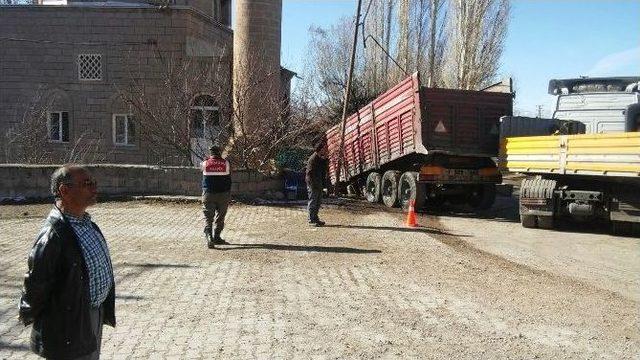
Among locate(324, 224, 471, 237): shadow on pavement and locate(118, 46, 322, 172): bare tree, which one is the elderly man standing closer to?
locate(324, 224, 471, 237): shadow on pavement

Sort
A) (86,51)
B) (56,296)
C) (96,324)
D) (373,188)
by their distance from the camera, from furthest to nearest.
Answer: (86,51) → (373,188) → (96,324) → (56,296)

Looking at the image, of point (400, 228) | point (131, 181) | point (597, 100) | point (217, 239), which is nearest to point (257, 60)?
point (131, 181)

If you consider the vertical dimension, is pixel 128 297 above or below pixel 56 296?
below

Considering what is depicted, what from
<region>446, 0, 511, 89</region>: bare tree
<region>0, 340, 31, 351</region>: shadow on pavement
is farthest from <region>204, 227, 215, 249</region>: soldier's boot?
<region>446, 0, 511, 89</region>: bare tree

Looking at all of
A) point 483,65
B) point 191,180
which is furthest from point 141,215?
point 483,65

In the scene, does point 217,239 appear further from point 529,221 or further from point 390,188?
point 529,221

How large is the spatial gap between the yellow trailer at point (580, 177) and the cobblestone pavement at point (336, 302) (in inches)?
89.7

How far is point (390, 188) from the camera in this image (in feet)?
43.2

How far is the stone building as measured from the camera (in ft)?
65.7

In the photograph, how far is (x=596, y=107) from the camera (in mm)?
10766

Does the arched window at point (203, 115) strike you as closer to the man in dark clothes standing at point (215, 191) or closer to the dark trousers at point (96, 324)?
the man in dark clothes standing at point (215, 191)

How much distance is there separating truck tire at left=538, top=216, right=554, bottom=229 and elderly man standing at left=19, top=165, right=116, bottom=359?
9.00 metres

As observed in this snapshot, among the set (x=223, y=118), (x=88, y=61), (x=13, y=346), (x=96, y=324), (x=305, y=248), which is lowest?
(x=13, y=346)

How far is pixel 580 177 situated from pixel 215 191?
638 cm
